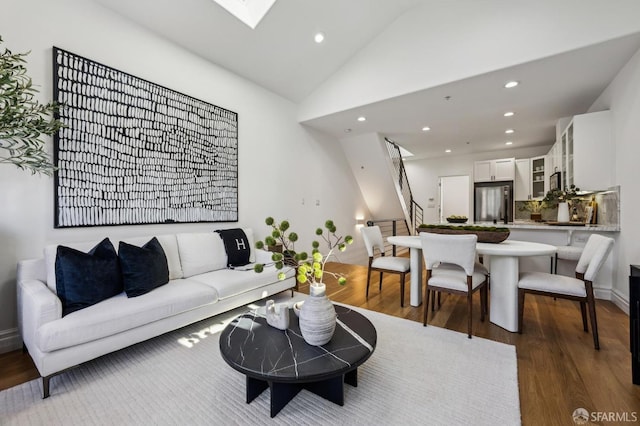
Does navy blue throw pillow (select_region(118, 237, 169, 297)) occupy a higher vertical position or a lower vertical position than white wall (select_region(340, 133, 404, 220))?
lower

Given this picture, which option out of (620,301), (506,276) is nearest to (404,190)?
(620,301)

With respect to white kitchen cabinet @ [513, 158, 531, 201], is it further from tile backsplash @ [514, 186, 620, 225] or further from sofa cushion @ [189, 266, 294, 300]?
sofa cushion @ [189, 266, 294, 300]

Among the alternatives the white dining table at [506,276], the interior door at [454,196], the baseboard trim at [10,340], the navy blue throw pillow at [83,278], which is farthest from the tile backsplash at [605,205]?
the baseboard trim at [10,340]

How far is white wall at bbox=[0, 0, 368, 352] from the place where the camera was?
216cm

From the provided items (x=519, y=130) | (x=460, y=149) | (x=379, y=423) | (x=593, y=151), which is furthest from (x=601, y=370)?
(x=460, y=149)

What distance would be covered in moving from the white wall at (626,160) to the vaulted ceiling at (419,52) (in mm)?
207

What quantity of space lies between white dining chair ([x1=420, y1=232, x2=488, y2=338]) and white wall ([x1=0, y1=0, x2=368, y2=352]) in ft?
8.56

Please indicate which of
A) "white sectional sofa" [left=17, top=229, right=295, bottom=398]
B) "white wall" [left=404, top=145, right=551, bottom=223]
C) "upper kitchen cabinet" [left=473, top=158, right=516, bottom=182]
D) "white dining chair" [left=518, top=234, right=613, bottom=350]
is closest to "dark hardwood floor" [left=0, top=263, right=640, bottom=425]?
"white dining chair" [left=518, top=234, right=613, bottom=350]

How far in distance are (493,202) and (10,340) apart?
25.6 feet

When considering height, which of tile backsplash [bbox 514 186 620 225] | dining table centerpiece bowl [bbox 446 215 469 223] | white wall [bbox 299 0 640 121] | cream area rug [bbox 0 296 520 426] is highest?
white wall [bbox 299 0 640 121]

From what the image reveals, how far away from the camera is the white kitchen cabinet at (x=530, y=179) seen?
5699 mm

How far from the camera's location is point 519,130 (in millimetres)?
5168

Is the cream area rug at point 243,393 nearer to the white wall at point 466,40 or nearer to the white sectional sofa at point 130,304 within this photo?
the white sectional sofa at point 130,304

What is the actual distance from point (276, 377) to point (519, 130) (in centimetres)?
616
